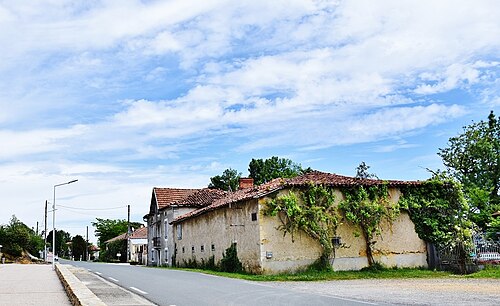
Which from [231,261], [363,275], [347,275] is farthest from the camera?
[231,261]

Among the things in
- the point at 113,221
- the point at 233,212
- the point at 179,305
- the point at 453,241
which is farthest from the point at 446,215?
the point at 113,221

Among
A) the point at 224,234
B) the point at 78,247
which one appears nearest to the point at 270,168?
the point at 224,234

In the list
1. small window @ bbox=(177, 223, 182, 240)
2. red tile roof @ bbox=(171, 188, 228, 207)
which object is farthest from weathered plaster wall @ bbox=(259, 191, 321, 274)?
red tile roof @ bbox=(171, 188, 228, 207)

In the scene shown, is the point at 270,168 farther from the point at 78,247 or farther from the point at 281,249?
the point at 78,247

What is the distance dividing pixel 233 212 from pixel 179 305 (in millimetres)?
18467

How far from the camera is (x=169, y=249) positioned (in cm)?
5406

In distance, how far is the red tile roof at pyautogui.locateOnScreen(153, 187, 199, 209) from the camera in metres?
57.3

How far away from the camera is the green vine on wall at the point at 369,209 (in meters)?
29.0

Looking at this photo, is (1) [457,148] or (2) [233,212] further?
(1) [457,148]

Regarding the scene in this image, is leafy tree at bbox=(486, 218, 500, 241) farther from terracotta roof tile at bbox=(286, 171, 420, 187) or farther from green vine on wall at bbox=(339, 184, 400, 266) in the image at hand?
green vine on wall at bbox=(339, 184, 400, 266)

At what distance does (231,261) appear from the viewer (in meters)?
32.3

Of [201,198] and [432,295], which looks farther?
[201,198]

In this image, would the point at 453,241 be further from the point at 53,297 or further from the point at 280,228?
the point at 53,297

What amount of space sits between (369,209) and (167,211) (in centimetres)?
2986
